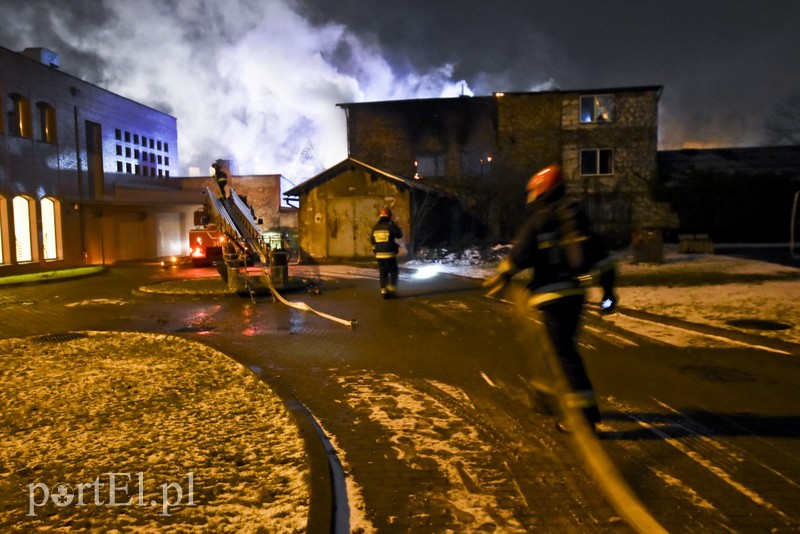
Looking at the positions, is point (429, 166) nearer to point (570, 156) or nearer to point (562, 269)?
point (570, 156)

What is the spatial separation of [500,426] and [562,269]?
151 centimetres

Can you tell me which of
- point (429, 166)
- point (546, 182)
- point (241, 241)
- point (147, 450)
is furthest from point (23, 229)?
point (546, 182)

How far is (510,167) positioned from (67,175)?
819 inches

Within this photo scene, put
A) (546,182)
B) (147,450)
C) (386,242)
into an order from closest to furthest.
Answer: (147,450)
(546,182)
(386,242)

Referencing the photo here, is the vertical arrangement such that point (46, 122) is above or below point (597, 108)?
below

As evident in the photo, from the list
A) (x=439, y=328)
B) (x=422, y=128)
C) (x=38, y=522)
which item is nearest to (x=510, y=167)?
(x=422, y=128)

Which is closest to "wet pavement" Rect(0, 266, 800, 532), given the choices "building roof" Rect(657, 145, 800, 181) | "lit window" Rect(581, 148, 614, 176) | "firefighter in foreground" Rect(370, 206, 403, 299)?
"firefighter in foreground" Rect(370, 206, 403, 299)

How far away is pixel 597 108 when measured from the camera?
30.9m

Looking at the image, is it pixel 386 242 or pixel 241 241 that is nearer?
pixel 386 242

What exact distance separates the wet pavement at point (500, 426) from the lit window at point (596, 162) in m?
22.7

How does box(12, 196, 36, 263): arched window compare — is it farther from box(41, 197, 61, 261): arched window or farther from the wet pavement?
the wet pavement

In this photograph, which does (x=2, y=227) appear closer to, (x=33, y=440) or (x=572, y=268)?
(x=33, y=440)

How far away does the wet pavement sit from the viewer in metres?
3.75

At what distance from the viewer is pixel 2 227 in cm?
2188
